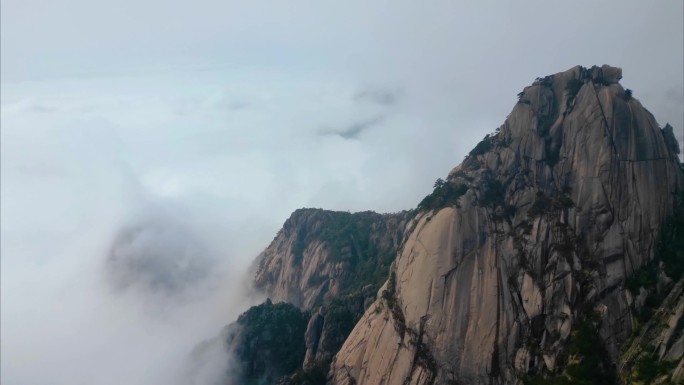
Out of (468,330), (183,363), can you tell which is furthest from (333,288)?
(468,330)

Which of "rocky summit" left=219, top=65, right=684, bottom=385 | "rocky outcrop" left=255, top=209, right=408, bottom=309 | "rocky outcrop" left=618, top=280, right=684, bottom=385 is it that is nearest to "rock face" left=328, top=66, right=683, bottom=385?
"rocky summit" left=219, top=65, right=684, bottom=385

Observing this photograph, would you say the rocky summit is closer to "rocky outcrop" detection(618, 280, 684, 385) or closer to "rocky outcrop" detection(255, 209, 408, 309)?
"rocky outcrop" detection(618, 280, 684, 385)

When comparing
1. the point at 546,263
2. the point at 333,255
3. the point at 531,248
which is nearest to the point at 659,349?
the point at 546,263

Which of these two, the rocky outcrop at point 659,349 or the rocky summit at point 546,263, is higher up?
the rocky summit at point 546,263

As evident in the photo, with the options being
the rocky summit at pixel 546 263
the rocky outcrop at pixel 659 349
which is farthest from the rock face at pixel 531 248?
the rocky outcrop at pixel 659 349

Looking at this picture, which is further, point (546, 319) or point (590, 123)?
point (590, 123)

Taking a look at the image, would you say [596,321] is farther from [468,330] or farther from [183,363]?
[183,363]

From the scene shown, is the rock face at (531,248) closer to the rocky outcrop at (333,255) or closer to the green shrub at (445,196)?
the green shrub at (445,196)
